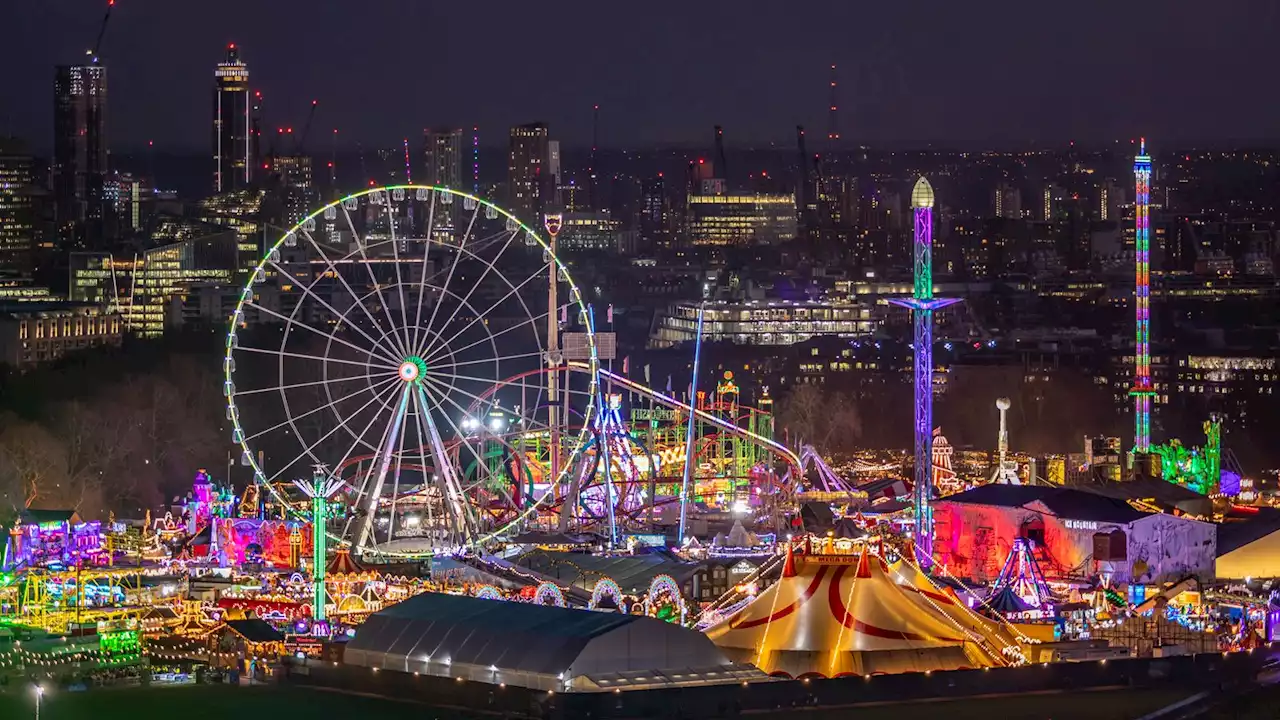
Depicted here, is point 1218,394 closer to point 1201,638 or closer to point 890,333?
point 890,333

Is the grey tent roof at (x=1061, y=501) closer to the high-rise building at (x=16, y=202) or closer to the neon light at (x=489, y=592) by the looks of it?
the neon light at (x=489, y=592)

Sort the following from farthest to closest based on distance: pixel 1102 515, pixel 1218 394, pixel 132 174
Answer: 1. pixel 132 174
2. pixel 1218 394
3. pixel 1102 515

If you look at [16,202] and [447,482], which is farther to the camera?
[16,202]

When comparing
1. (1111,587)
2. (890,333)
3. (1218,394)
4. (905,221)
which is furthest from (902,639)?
(905,221)

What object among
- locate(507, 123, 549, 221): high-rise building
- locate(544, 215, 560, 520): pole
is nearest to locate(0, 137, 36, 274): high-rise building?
locate(507, 123, 549, 221): high-rise building

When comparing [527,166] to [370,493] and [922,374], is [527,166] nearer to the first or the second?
[370,493]

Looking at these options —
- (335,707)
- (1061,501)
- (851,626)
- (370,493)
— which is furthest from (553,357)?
(335,707)

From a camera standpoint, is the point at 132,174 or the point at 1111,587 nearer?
the point at 1111,587
